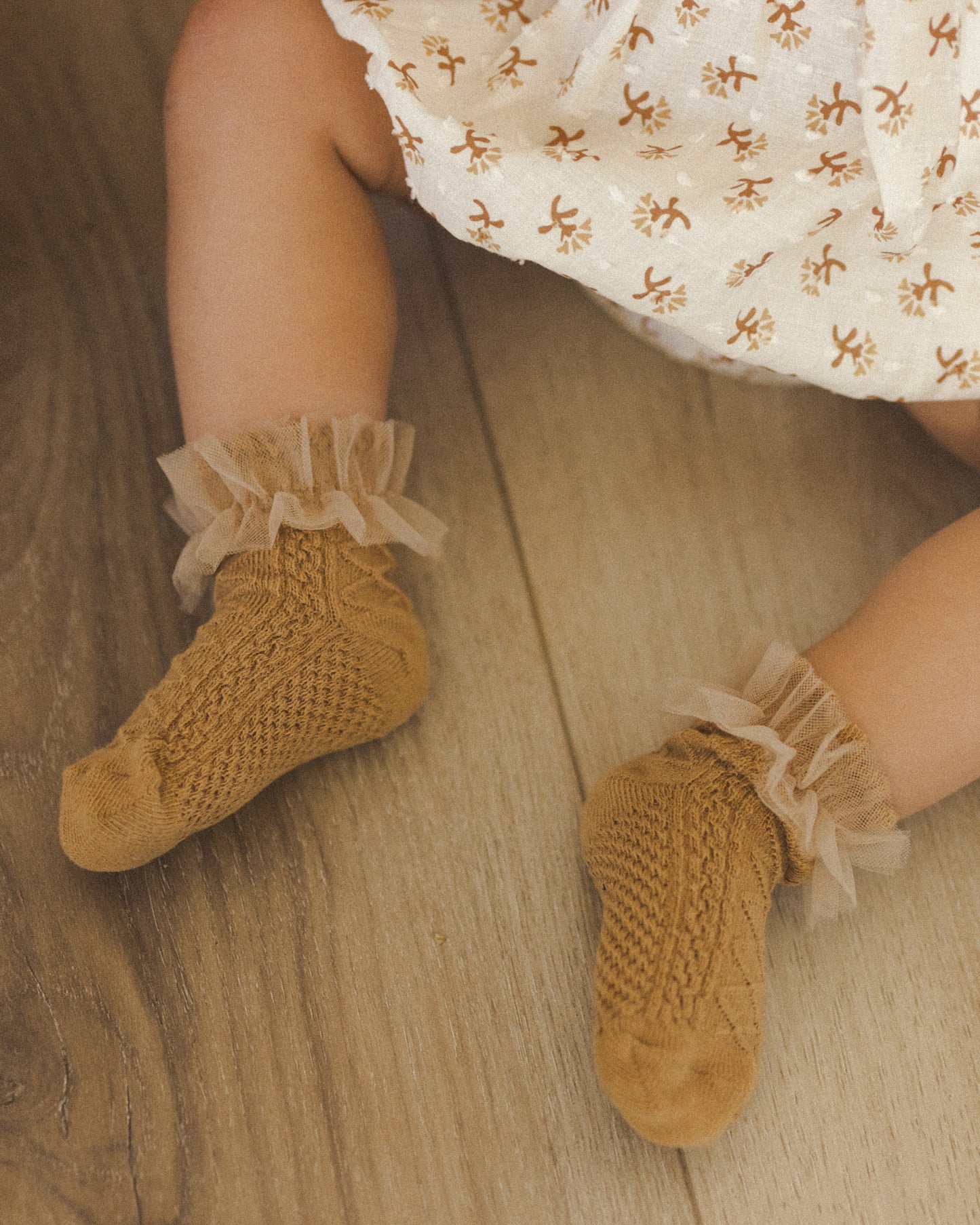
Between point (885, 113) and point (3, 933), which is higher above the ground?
point (885, 113)

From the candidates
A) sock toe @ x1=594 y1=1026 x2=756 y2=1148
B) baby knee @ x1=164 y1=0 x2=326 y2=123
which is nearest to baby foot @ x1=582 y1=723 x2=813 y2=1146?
sock toe @ x1=594 y1=1026 x2=756 y2=1148

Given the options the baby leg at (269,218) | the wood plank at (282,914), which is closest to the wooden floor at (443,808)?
the wood plank at (282,914)

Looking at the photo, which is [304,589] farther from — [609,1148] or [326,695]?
[609,1148]

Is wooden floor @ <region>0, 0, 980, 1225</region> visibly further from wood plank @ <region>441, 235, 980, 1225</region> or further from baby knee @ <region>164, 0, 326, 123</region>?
baby knee @ <region>164, 0, 326, 123</region>

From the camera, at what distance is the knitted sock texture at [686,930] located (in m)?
0.44

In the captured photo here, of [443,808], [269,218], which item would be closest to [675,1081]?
[443,808]

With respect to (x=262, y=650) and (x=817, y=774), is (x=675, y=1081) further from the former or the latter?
(x=262, y=650)

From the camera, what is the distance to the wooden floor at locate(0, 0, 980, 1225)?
0.50 meters

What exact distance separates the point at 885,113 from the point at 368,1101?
51cm

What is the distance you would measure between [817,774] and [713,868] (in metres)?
0.07

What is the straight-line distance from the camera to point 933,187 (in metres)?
0.43

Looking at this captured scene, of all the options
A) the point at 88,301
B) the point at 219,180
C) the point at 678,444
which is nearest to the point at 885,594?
the point at 678,444

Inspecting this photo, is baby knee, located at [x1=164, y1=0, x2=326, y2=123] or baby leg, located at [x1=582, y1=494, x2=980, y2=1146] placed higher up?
baby knee, located at [x1=164, y1=0, x2=326, y2=123]

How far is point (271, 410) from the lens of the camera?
51 cm
